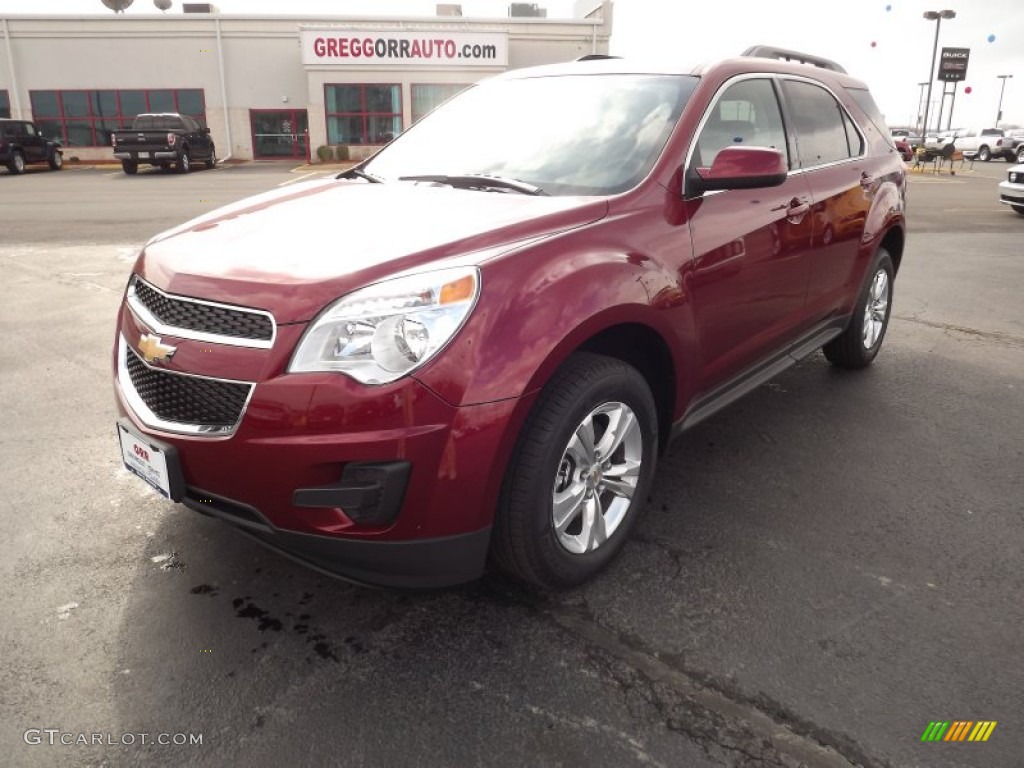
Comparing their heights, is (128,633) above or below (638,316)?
below

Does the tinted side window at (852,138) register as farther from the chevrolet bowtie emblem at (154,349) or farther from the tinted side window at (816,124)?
the chevrolet bowtie emblem at (154,349)

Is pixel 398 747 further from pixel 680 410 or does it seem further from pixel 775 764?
pixel 680 410

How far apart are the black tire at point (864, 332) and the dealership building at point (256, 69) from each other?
95.8 ft

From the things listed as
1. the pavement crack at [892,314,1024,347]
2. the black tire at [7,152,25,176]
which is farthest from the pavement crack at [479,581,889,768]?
the black tire at [7,152,25,176]

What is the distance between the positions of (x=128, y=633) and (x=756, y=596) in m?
2.07

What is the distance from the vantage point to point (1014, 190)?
14203 millimetres

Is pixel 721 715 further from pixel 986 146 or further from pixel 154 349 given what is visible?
pixel 986 146

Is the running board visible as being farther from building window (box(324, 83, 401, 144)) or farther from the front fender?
building window (box(324, 83, 401, 144))

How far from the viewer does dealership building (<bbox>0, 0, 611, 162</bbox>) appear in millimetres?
31328

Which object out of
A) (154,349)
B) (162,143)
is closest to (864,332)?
(154,349)

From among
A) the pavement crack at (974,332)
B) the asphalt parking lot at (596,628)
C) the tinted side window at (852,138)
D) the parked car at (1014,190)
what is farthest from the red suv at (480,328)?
the parked car at (1014,190)

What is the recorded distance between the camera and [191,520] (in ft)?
10.4

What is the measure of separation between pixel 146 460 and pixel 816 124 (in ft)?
12.0

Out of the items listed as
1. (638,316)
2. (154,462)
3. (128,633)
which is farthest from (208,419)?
(638,316)
